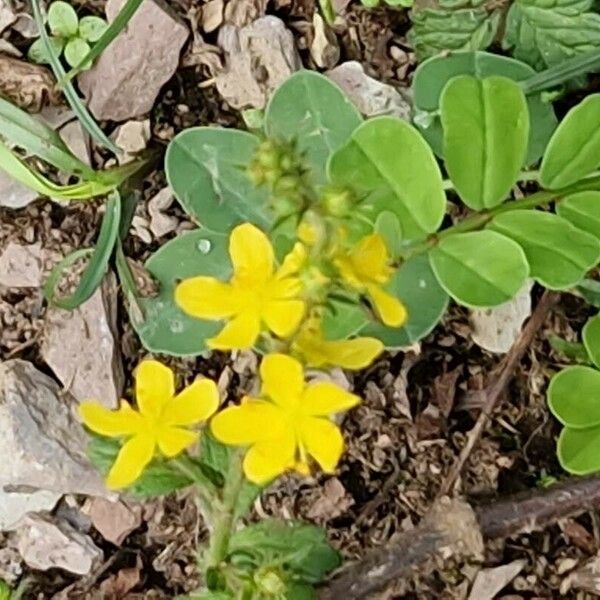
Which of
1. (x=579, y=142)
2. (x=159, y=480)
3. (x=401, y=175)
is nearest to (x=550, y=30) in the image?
(x=579, y=142)

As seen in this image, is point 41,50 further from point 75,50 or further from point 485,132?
point 485,132

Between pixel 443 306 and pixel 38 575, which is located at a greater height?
pixel 443 306

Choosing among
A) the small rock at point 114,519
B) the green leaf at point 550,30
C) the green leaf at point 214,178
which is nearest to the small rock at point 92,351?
the small rock at point 114,519

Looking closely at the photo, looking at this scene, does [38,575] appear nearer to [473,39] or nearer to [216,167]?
[216,167]

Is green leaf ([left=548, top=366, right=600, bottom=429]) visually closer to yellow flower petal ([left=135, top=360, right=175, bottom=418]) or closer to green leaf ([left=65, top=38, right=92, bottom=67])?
yellow flower petal ([left=135, top=360, right=175, bottom=418])

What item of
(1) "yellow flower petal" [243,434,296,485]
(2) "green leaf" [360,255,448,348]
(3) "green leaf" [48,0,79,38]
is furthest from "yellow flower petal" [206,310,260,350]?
(3) "green leaf" [48,0,79,38]

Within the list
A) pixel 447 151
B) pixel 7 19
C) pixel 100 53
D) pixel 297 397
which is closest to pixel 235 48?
pixel 100 53
